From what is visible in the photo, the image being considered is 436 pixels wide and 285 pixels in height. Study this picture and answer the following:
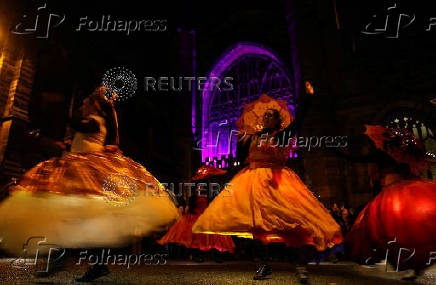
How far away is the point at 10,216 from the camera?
9.45 ft

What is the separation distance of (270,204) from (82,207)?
Result: 2047mm

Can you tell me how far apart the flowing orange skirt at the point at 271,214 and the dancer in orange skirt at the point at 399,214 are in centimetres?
64

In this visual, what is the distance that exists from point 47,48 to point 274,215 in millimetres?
11116

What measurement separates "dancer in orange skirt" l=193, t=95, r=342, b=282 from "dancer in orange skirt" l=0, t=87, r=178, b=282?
2.51ft

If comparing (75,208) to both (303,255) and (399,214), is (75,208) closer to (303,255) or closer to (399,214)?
(303,255)

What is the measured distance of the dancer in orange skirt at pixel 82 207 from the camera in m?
2.84

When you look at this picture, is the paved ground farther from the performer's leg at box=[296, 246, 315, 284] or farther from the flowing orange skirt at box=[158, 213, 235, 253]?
the flowing orange skirt at box=[158, 213, 235, 253]

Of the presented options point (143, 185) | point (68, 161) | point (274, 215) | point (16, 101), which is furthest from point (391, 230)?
point (16, 101)

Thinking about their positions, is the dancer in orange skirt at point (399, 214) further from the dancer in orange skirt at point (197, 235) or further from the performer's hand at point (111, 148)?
the performer's hand at point (111, 148)

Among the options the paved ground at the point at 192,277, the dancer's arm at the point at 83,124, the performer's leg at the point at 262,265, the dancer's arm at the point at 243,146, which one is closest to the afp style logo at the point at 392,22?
the paved ground at the point at 192,277

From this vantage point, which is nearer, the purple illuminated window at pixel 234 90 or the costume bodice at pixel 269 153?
the costume bodice at pixel 269 153

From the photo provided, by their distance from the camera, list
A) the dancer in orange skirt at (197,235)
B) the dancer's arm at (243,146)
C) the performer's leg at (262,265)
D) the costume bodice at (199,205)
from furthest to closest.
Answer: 1. the costume bodice at (199,205)
2. the dancer in orange skirt at (197,235)
3. the dancer's arm at (243,146)
4. the performer's leg at (262,265)

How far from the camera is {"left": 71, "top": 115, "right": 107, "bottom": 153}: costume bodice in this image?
3479mm

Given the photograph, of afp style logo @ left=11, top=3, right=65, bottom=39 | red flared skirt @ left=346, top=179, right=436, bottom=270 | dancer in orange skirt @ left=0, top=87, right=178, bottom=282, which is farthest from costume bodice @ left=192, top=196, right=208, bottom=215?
afp style logo @ left=11, top=3, right=65, bottom=39
